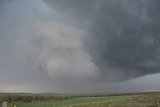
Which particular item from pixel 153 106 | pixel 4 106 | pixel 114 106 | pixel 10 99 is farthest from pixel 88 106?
pixel 10 99

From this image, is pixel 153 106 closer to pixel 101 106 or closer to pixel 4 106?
pixel 101 106

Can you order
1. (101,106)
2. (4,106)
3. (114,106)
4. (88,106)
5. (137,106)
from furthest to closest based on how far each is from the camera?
(88,106) → (101,106) → (114,106) → (137,106) → (4,106)

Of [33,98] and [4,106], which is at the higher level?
[33,98]

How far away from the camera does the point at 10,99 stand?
122625 mm

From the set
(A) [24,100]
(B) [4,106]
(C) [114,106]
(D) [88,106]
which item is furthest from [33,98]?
(B) [4,106]

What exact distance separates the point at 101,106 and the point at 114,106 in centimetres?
575

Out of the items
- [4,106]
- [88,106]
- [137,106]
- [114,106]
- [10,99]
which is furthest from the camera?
[10,99]

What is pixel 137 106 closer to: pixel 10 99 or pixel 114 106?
pixel 114 106

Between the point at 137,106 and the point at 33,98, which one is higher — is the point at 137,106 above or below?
below

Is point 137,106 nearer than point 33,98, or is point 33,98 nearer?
point 137,106

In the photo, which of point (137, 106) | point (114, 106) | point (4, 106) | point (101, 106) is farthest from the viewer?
point (101, 106)

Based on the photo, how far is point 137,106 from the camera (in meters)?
30.4

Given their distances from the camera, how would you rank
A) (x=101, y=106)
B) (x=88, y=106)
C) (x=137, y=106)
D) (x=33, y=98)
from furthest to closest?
(x=33, y=98) → (x=88, y=106) → (x=101, y=106) → (x=137, y=106)

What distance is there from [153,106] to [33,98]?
10676 centimetres
